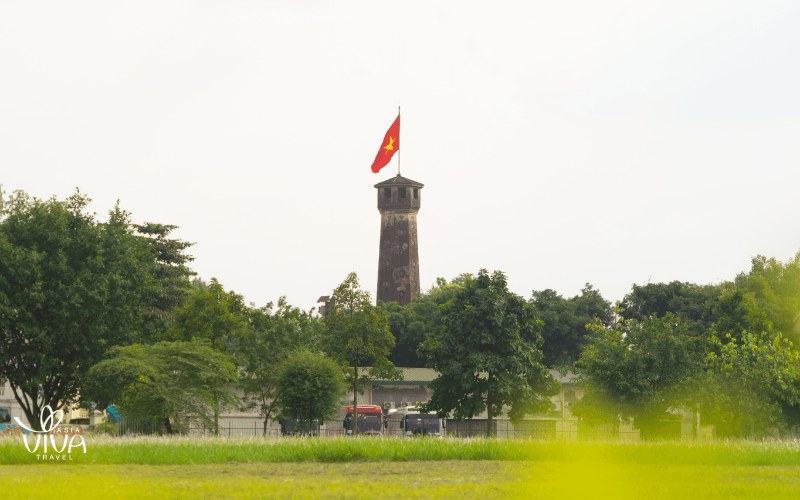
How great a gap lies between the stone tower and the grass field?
72703 mm

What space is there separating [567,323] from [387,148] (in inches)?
1298

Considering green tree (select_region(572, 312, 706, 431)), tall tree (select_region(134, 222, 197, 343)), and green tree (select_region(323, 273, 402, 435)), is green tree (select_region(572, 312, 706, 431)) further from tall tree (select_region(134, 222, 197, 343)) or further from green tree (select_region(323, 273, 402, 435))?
tall tree (select_region(134, 222, 197, 343))

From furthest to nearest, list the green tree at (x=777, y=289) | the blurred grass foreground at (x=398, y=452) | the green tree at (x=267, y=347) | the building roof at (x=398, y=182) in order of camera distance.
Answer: the building roof at (x=398, y=182) < the green tree at (x=777, y=289) < the green tree at (x=267, y=347) < the blurred grass foreground at (x=398, y=452)

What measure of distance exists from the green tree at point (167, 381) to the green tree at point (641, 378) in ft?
56.0

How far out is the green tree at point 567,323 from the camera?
306 feet

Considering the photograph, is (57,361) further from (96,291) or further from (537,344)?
(537,344)

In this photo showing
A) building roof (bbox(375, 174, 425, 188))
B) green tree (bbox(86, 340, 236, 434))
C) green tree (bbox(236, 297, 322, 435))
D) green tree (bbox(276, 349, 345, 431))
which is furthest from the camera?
building roof (bbox(375, 174, 425, 188))

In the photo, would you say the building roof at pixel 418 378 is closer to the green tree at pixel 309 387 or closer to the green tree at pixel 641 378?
the green tree at pixel 309 387

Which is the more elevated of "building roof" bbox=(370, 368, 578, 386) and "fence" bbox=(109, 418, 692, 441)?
"building roof" bbox=(370, 368, 578, 386)

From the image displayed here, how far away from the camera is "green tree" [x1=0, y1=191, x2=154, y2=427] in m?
38.4

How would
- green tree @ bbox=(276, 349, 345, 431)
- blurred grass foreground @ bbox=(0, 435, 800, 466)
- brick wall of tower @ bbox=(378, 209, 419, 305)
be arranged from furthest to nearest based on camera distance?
brick wall of tower @ bbox=(378, 209, 419, 305), green tree @ bbox=(276, 349, 345, 431), blurred grass foreground @ bbox=(0, 435, 800, 466)

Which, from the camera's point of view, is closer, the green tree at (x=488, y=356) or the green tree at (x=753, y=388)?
the green tree at (x=753, y=388)

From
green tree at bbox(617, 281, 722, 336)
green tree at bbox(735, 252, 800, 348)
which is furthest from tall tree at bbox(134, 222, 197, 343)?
green tree at bbox(617, 281, 722, 336)

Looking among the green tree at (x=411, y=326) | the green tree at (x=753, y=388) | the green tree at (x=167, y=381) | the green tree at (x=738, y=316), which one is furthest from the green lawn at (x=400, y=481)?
the green tree at (x=411, y=326)
